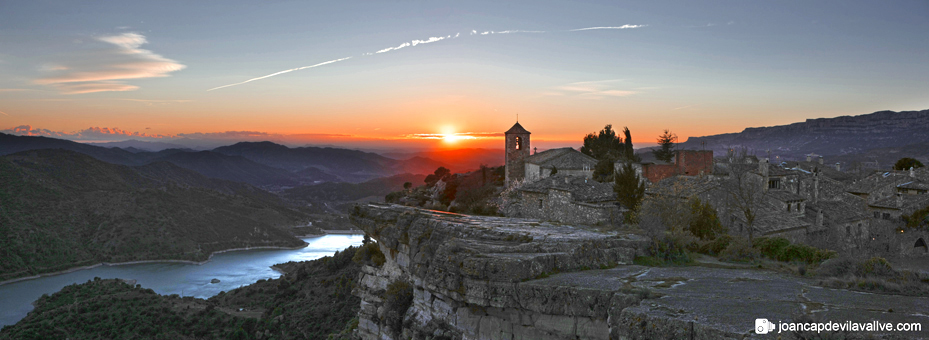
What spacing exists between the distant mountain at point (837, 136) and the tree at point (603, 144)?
129 feet

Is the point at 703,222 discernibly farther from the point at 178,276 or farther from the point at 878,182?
the point at 178,276

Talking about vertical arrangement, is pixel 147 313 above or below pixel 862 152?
below

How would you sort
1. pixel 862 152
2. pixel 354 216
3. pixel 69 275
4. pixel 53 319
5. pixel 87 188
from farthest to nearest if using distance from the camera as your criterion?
pixel 87 188 → pixel 862 152 → pixel 69 275 → pixel 53 319 → pixel 354 216

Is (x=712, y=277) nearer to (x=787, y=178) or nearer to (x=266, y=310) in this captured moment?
(x=787, y=178)

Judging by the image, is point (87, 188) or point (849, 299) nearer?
point (849, 299)

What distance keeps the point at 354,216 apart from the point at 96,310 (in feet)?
110

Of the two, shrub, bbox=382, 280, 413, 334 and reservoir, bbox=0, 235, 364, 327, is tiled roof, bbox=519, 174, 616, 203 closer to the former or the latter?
shrub, bbox=382, 280, 413, 334

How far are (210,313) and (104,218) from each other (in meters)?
61.9

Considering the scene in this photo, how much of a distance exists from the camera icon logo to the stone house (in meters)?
15.6

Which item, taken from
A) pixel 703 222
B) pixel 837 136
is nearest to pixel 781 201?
pixel 703 222

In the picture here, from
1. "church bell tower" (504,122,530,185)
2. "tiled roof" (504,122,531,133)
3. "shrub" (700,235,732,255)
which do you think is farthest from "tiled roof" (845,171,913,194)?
"shrub" (700,235,732,255)

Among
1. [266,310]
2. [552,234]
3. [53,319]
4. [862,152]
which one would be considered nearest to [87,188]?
[53,319]

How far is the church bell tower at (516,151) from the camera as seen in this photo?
44969mm

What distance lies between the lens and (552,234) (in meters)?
11.1
